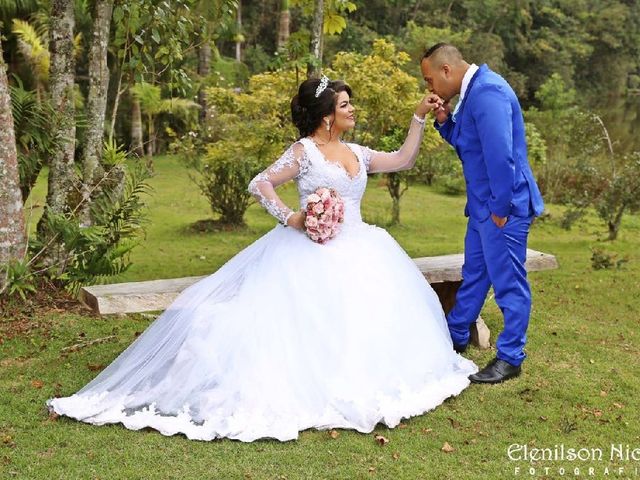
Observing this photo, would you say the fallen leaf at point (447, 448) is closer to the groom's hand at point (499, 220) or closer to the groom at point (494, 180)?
the groom at point (494, 180)

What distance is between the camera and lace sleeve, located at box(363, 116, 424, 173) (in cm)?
535

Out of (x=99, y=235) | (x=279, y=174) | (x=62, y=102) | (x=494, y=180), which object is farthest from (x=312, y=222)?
(x=62, y=102)

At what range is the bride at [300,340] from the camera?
14.1 ft

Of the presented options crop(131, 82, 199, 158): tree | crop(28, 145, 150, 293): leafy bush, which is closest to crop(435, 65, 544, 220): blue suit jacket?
crop(28, 145, 150, 293): leafy bush

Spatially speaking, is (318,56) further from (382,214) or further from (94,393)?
(382,214)

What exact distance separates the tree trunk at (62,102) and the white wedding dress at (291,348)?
2571mm

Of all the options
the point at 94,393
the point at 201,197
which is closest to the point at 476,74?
the point at 94,393

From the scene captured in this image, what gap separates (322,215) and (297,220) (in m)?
0.18

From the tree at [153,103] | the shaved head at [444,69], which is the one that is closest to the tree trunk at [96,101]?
the shaved head at [444,69]

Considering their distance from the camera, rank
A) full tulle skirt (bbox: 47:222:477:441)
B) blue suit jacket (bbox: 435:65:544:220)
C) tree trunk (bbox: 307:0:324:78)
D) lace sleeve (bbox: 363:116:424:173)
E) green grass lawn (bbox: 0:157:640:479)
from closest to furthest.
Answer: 1. green grass lawn (bbox: 0:157:640:479)
2. full tulle skirt (bbox: 47:222:477:441)
3. blue suit jacket (bbox: 435:65:544:220)
4. lace sleeve (bbox: 363:116:424:173)
5. tree trunk (bbox: 307:0:324:78)

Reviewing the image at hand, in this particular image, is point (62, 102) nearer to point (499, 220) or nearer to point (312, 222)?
point (312, 222)

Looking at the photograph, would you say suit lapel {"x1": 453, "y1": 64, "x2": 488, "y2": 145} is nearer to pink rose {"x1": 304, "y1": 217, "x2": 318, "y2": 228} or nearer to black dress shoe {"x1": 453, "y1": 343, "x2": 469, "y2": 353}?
pink rose {"x1": 304, "y1": 217, "x2": 318, "y2": 228}

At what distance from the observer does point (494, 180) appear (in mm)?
4719

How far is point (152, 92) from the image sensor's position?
60.2 ft
